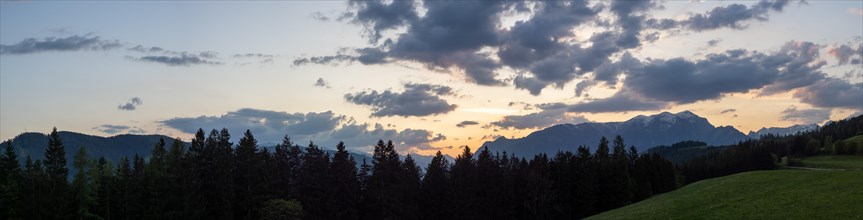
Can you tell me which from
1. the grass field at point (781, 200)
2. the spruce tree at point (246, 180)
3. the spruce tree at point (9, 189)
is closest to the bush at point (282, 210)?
the spruce tree at point (246, 180)

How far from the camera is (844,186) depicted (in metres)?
54.2

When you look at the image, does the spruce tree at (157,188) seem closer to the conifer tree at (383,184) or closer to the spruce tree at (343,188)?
the spruce tree at (343,188)

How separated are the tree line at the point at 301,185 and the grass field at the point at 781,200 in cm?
4803

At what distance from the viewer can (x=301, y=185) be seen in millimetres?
108938

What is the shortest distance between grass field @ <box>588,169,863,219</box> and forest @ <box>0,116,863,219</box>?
48061 mm

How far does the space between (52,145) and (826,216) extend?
116005 millimetres

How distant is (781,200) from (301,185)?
81.9 m

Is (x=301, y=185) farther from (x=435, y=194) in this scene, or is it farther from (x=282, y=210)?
(x=435, y=194)

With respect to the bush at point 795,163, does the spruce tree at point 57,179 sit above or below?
above

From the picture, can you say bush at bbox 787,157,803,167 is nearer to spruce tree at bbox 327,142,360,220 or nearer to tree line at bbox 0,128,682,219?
tree line at bbox 0,128,682,219

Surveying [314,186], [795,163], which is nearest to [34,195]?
[314,186]

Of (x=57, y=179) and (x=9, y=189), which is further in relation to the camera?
(x=57, y=179)

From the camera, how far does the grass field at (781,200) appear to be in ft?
149

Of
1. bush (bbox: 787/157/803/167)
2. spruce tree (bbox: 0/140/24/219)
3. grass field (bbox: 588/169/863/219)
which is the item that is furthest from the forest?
bush (bbox: 787/157/803/167)
